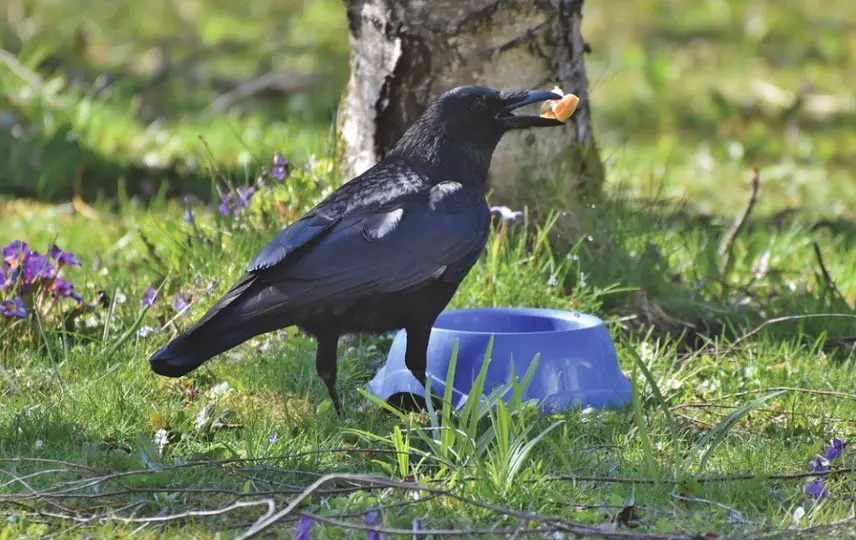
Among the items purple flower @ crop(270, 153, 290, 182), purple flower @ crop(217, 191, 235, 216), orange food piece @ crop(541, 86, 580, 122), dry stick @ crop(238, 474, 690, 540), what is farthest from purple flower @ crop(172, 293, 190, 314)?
dry stick @ crop(238, 474, 690, 540)

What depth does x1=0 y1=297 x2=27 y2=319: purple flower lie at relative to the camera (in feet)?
14.0

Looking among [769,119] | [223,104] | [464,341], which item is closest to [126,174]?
[223,104]

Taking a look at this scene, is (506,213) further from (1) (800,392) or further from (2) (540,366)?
(1) (800,392)

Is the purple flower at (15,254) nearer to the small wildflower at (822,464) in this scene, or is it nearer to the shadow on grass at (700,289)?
the shadow on grass at (700,289)

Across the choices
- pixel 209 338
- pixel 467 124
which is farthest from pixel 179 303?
pixel 467 124

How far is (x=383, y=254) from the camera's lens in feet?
12.5

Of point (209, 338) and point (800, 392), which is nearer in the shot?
point (209, 338)

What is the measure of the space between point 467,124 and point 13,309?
155cm

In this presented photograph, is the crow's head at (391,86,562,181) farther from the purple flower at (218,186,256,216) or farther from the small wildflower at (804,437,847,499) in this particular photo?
the small wildflower at (804,437,847,499)

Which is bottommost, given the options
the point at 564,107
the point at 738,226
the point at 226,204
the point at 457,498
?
the point at 738,226

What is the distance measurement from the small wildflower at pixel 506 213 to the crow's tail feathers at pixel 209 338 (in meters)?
1.34

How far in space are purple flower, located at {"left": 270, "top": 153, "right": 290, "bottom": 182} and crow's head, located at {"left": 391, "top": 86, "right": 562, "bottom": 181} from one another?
0.95 m

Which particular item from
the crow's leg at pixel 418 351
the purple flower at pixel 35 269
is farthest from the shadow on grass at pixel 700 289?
the purple flower at pixel 35 269

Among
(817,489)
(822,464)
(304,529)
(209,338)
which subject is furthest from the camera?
(209,338)
